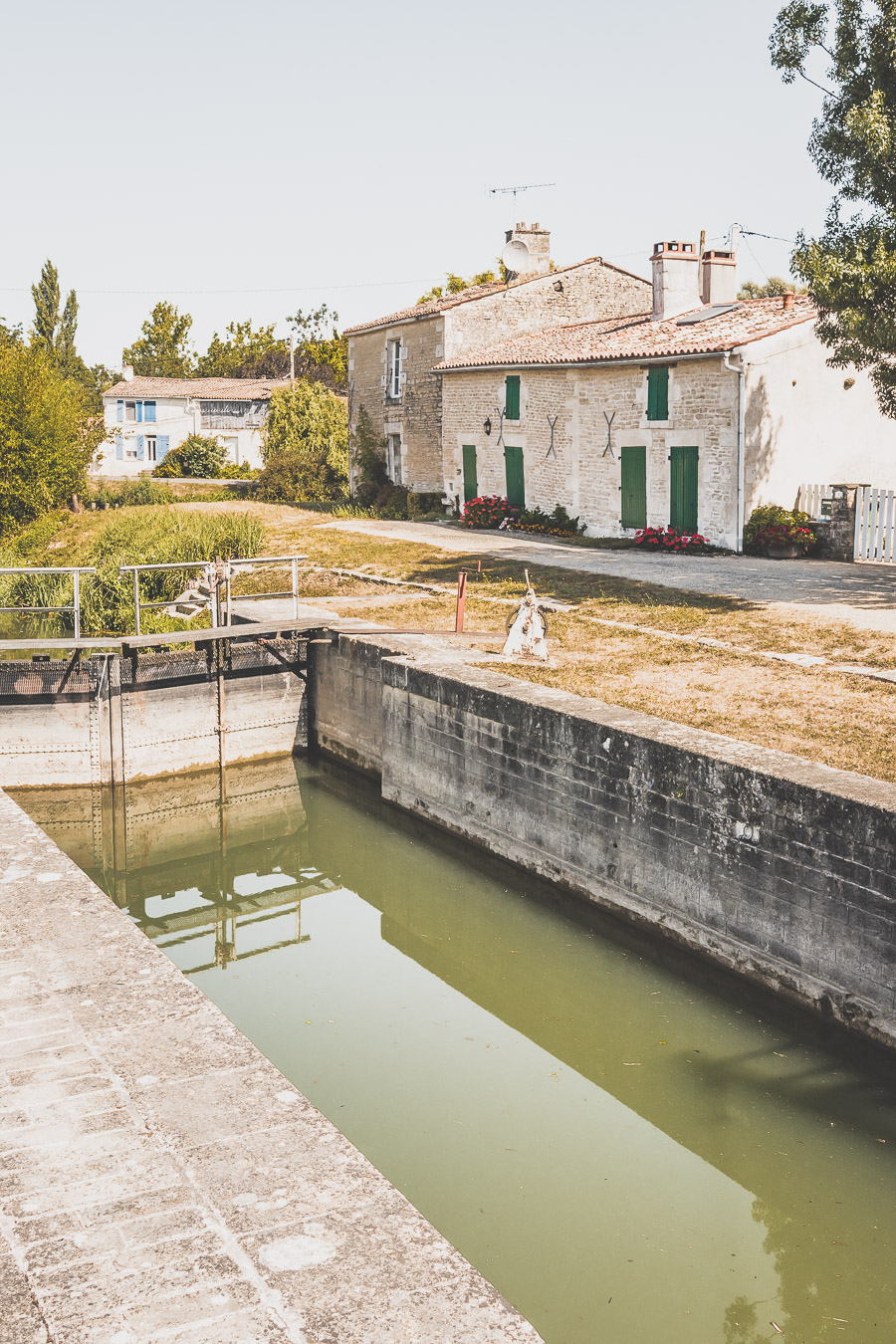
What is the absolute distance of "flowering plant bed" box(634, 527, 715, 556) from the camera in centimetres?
1925

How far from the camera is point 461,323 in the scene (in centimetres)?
2672

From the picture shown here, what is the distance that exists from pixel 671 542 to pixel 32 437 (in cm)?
1468

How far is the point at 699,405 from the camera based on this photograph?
757 inches

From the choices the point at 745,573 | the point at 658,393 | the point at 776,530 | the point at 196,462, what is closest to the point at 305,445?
the point at 196,462

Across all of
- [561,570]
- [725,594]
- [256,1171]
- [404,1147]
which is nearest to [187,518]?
[561,570]

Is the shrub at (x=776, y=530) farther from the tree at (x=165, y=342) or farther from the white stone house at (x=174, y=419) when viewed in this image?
the tree at (x=165, y=342)

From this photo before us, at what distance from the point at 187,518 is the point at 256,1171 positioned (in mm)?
19023

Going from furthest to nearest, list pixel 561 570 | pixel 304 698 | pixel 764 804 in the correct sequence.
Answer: pixel 561 570 < pixel 304 698 < pixel 764 804

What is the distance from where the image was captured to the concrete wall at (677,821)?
669 centimetres

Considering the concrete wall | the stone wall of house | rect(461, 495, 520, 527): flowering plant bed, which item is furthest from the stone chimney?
the concrete wall

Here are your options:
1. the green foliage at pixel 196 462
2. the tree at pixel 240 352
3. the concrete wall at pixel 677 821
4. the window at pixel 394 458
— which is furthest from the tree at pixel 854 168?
the tree at pixel 240 352

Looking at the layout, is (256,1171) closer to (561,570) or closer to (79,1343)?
(79,1343)

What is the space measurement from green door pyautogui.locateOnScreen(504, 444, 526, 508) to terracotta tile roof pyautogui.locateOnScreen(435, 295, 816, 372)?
1785mm

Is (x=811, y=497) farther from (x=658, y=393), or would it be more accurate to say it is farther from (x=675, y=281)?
(x=675, y=281)
